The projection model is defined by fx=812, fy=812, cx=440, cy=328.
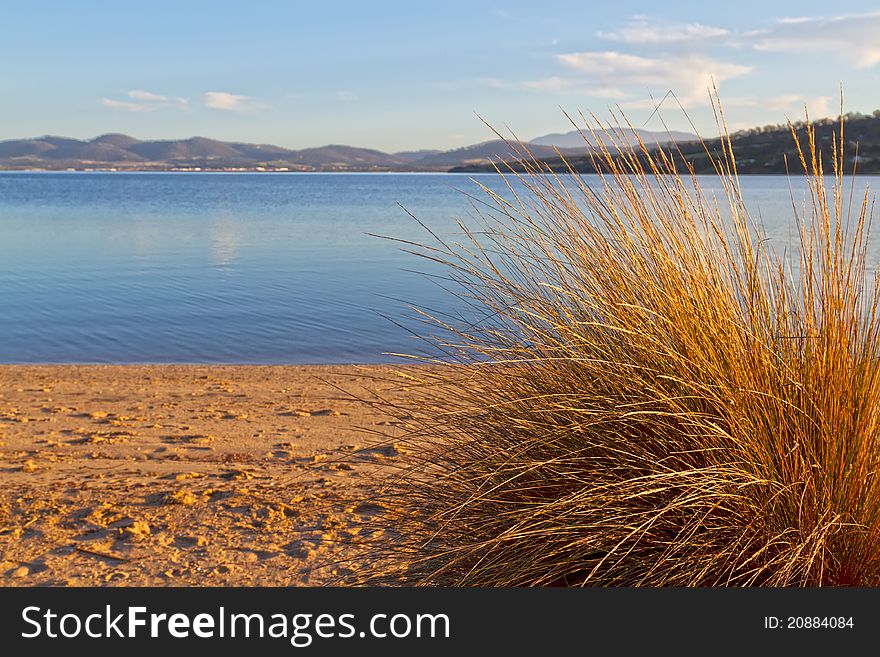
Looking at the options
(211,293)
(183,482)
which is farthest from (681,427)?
(211,293)

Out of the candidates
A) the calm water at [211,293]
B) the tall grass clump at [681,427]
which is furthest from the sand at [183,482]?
the calm water at [211,293]

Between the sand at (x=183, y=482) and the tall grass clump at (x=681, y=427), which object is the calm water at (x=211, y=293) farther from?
the sand at (x=183, y=482)

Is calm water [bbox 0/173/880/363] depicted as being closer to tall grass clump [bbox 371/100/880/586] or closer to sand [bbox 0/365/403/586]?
tall grass clump [bbox 371/100/880/586]

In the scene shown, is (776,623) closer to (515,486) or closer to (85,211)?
(515,486)

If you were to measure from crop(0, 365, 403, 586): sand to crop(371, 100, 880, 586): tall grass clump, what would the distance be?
0.76 metres

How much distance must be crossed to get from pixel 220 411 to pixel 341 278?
517 inches

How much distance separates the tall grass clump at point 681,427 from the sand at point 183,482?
29.8 inches

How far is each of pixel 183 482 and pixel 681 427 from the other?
4424mm

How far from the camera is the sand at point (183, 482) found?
465cm

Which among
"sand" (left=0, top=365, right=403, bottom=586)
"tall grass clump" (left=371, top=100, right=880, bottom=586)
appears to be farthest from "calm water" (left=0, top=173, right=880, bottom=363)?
"sand" (left=0, top=365, right=403, bottom=586)

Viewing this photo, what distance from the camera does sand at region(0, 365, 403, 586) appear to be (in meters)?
4.65

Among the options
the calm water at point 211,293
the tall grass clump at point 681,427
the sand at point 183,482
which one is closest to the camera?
the tall grass clump at point 681,427

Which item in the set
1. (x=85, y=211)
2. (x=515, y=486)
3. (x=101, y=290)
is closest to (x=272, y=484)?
(x=515, y=486)

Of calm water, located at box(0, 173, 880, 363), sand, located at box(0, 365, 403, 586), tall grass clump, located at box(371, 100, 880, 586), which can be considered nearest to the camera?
tall grass clump, located at box(371, 100, 880, 586)
